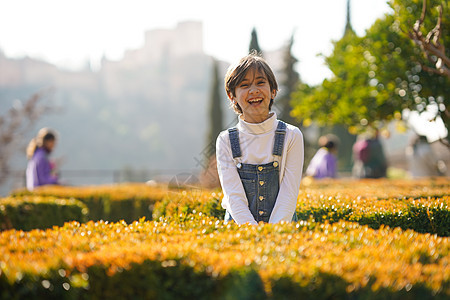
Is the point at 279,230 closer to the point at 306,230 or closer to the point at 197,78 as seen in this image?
the point at 306,230

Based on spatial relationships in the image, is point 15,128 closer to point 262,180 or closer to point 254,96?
point 254,96

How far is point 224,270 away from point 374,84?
223 inches

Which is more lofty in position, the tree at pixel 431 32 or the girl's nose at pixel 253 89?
the tree at pixel 431 32

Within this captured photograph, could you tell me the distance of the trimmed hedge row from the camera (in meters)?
6.04

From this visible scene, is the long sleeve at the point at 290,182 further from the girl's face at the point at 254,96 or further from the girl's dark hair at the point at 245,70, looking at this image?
the girl's dark hair at the point at 245,70

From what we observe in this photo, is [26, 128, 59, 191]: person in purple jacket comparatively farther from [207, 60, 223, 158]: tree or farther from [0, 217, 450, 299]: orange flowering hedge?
[207, 60, 223, 158]: tree

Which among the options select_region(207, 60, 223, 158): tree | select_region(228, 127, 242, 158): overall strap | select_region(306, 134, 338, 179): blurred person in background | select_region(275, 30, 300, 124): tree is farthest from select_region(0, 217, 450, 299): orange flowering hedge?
select_region(207, 60, 223, 158): tree

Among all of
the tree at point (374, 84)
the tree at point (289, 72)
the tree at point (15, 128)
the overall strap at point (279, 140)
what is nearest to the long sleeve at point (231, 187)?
the overall strap at point (279, 140)

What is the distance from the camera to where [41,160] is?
8.58m

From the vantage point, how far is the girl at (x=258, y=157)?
338cm

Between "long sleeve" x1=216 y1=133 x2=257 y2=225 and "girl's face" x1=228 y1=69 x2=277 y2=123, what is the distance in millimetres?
256

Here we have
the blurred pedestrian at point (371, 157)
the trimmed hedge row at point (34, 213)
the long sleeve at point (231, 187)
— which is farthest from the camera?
the blurred pedestrian at point (371, 157)

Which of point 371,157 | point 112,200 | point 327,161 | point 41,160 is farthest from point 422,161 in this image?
point 41,160

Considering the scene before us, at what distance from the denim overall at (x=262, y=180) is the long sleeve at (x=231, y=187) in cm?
6
